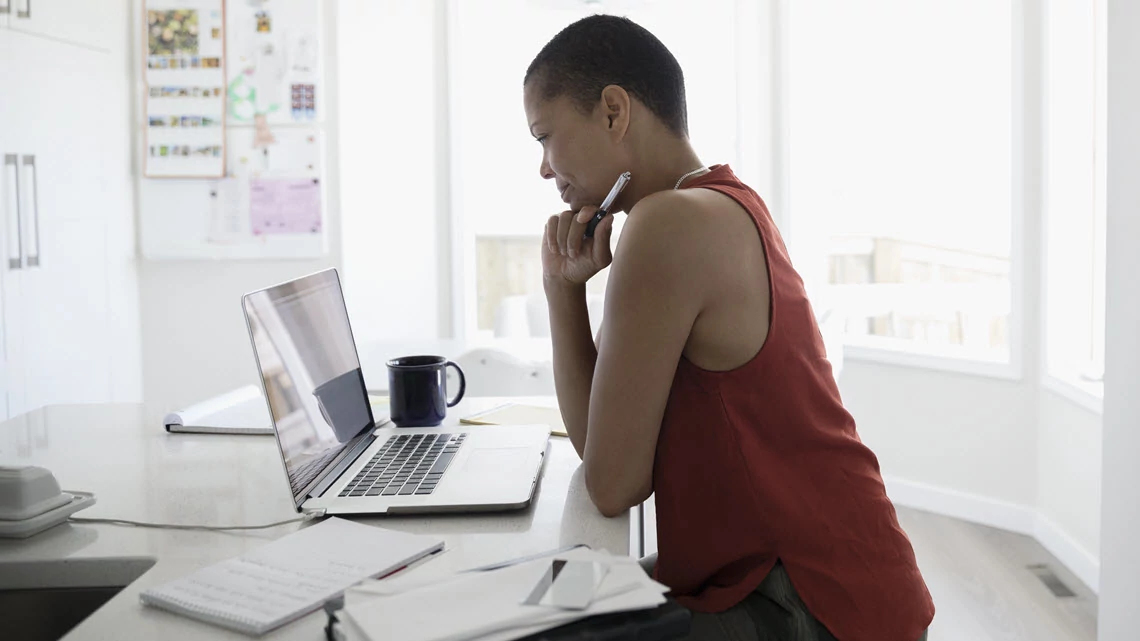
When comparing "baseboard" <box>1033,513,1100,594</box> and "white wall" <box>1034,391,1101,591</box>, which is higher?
"white wall" <box>1034,391,1101,591</box>

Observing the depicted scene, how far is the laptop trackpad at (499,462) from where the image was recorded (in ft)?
4.32

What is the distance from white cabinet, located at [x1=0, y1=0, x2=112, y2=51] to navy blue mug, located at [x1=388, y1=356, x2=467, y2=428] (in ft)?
8.31

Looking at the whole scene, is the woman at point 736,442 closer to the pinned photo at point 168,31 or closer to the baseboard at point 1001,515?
the baseboard at point 1001,515

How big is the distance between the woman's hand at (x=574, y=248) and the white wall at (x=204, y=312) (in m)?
3.02

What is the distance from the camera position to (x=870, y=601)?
3.55 feet

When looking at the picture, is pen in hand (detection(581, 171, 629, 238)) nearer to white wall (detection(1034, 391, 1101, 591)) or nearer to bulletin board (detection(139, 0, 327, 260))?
white wall (detection(1034, 391, 1101, 591))

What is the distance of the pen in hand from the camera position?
4.25ft

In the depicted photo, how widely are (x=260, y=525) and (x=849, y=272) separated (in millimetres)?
3661

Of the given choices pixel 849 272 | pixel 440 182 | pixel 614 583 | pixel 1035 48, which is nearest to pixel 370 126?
pixel 440 182

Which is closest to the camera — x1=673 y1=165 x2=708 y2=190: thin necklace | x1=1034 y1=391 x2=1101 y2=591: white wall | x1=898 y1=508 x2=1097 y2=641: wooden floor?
x1=673 y1=165 x2=708 y2=190: thin necklace

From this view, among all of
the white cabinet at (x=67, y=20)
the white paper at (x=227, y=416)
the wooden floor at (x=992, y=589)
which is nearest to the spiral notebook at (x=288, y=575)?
the white paper at (x=227, y=416)

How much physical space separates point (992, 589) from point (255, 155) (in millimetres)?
3252

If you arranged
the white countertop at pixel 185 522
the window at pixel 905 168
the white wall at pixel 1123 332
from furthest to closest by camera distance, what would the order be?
the window at pixel 905 168 → the white wall at pixel 1123 332 → the white countertop at pixel 185 522

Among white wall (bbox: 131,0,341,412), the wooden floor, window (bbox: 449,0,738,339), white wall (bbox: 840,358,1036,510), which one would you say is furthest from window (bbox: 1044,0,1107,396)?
white wall (bbox: 131,0,341,412)
